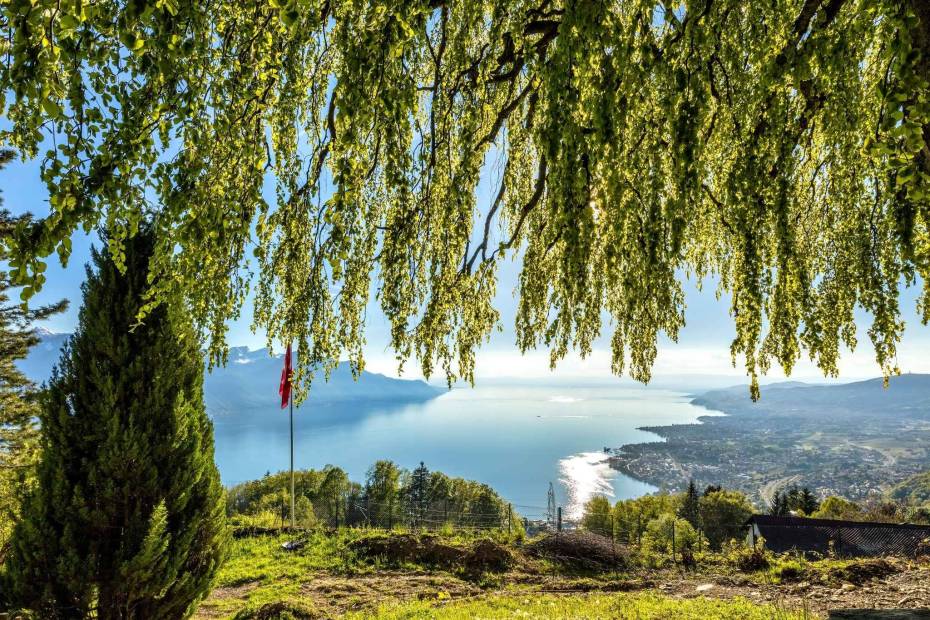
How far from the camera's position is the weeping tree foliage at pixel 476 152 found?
1.49 m

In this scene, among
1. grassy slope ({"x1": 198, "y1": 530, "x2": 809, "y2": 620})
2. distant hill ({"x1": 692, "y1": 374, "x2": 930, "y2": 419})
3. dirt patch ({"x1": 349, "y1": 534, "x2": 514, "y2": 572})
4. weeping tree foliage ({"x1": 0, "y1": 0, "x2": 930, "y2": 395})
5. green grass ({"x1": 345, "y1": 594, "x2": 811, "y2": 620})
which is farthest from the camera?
distant hill ({"x1": 692, "y1": 374, "x2": 930, "y2": 419})

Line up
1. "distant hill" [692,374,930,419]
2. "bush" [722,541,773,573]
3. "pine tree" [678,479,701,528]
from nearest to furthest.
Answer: "bush" [722,541,773,573] < "pine tree" [678,479,701,528] < "distant hill" [692,374,930,419]

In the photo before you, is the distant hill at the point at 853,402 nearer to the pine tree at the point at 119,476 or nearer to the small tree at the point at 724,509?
the small tree at the point at 724,509

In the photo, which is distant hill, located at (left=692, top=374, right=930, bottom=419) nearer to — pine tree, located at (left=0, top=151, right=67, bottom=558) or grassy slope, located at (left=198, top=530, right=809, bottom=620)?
grassy slope, located at (left=198, top=530, right=809, bottom=620)

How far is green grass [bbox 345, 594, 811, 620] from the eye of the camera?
182 inches

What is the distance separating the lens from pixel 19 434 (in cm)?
1158

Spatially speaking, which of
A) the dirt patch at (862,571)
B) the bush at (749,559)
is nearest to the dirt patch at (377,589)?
the bush at (749,559)

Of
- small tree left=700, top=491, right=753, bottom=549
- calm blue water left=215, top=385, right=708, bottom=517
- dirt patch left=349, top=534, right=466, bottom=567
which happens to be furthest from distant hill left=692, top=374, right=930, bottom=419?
dirt patch left=349, top=534, right=466, bottom=567

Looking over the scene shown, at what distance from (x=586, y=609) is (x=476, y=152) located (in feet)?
16.9

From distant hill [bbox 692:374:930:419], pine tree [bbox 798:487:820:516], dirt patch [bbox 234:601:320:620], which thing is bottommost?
distant hill [bbox 692:374:930:419]

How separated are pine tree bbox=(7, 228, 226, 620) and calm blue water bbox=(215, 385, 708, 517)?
3520 centimetres

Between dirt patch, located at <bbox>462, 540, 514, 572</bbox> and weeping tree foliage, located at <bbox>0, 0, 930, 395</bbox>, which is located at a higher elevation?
weeping tree foliage, located at <bbox>0, 0, 930, 395</bbox>

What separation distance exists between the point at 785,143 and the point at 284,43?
8.64 ft

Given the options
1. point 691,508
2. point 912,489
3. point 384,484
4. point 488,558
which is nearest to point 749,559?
point 488,558
